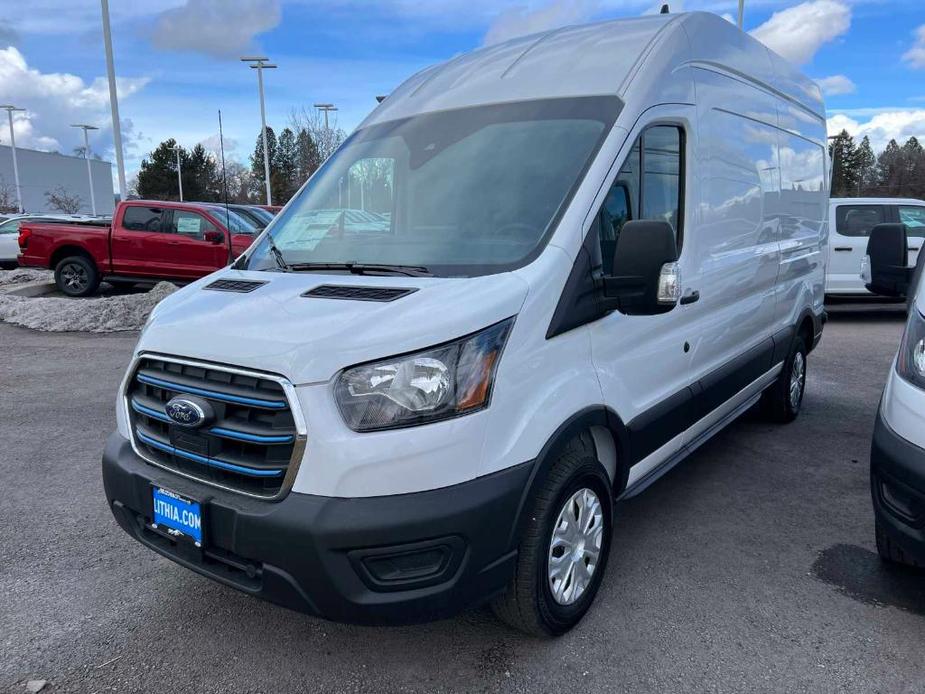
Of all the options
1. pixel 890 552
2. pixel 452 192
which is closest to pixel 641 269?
pixel 452 192

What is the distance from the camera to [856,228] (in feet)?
36.7

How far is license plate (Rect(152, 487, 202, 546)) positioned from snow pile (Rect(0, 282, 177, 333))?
28.4 ft

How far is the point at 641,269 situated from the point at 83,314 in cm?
1021

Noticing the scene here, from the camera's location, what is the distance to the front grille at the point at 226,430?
2.37m

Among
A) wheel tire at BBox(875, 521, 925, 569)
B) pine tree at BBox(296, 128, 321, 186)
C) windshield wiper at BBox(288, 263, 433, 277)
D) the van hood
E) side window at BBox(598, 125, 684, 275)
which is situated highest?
pine tree at BBox(296, 128, 321, 186)

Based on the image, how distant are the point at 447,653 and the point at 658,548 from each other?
1.36 meters

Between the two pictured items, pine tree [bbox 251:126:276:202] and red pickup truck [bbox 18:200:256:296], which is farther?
pine tree [bbox 251:126:276:202]

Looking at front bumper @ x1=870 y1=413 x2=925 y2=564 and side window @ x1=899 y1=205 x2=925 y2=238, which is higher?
side window @ x1=899 y1=205 x2=925 y2=238

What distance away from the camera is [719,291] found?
13.2ft

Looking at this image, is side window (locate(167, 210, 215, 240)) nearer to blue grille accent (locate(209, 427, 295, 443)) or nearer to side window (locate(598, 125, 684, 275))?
side window (locate(598, 125, 684, 275))

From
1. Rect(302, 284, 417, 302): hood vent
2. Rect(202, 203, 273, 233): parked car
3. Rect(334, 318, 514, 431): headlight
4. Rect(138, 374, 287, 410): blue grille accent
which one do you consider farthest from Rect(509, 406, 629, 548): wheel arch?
Rect(202, 203, 273, 233): parked car

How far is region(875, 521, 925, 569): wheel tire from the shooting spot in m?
3.15

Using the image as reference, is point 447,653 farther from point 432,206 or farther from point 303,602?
point 432,206

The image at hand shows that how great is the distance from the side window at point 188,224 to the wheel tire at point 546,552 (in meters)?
11.7
